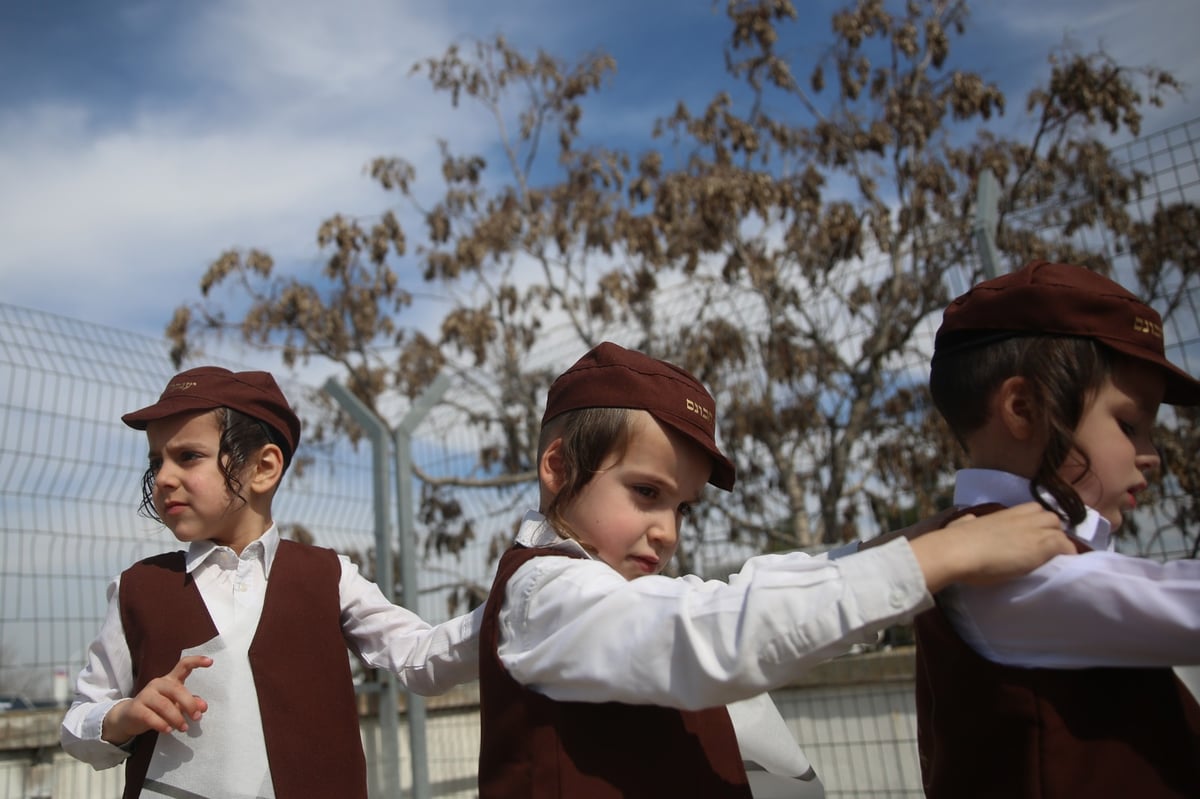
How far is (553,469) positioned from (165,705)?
2.73 ft

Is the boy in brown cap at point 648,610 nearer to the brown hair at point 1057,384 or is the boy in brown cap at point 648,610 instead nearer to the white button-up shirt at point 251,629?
the brown hair at point 1057,384

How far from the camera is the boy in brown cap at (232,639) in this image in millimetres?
1976

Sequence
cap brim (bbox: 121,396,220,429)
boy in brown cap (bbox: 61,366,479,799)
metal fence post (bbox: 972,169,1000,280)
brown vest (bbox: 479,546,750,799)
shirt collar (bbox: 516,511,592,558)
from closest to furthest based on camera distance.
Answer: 1. brown vest (bbox: 479,546,750,799)
2. shirt collar (bbox: 516,511,592,558)
3. boy in brown cap (bbox: 61,366,479,799)
4. cap brim (bbox: 121,396,220,429)
5. metal fence post (bbox: 972,169,1000,280)

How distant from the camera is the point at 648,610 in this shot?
1229 mm

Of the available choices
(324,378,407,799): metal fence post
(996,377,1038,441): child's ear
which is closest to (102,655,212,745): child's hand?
(996,377,1038,441): child's ear

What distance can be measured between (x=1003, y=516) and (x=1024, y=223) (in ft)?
11.1

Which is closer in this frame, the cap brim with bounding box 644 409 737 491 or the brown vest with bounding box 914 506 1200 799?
the brown vest with bounding box 914 506 1200 799

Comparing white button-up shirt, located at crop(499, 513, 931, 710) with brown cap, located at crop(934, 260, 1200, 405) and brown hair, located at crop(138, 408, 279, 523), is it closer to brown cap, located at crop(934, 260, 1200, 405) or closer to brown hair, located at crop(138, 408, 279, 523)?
brown cap, located at crop(934, 260, 1200, 405)

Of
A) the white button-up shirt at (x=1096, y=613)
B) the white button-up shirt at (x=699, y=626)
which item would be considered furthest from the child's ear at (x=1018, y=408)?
the white button-up shirt at (x=699, y=626)

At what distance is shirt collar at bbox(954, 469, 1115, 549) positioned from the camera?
1397mm

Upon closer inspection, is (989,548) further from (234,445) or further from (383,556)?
(383,556)

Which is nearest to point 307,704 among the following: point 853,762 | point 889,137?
point 853,762

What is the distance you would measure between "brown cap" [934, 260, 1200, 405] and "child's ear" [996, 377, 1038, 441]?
7 cm

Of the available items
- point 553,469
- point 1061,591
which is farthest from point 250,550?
point 1061,591
